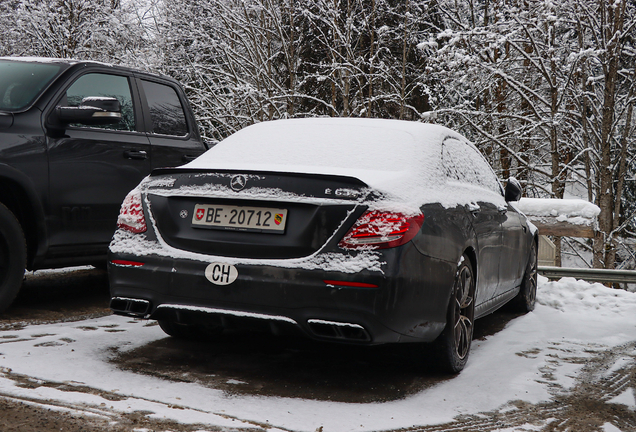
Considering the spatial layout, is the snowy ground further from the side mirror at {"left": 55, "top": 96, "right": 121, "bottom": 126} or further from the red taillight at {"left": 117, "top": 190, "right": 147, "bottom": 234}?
the side mirror at {"left": 55, "top": 96, "right": 121, "bottom": 126}

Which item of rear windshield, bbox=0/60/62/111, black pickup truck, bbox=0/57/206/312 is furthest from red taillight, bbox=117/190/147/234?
rear windshield, bbox=0/60/62/111

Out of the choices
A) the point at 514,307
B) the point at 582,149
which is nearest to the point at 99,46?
the point at 582,149

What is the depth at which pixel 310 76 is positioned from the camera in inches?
727

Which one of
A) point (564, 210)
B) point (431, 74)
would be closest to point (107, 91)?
point (564, 210)

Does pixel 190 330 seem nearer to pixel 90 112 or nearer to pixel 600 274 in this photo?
pixel 90 112

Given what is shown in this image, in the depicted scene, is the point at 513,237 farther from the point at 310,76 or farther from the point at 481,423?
the point at 310,76

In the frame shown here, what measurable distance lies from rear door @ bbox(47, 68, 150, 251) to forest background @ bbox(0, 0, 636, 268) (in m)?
9.60

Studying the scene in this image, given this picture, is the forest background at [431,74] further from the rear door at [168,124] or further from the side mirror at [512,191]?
the side mirror at [512,191]

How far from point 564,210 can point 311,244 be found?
616 cm

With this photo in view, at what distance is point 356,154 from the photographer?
4.20 m

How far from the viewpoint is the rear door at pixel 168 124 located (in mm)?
6404

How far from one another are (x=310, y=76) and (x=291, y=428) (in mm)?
16120

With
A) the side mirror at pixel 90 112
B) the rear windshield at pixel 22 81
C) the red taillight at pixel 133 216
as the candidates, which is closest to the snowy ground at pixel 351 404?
the red taillight at pixel 133 216

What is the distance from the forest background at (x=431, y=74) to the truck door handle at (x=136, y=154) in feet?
31.4
